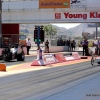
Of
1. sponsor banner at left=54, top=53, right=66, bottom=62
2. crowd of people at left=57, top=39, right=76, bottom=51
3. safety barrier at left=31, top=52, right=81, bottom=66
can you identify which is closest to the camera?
safety barrier at left=31, top=52, right=81, bottom=66

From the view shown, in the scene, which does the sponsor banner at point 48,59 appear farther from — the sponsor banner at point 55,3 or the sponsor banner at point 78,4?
the sponsor banner at point 78,4

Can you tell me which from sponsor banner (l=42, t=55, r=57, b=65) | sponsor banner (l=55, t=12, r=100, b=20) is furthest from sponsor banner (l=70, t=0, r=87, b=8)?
sponsor banner (l=42, t=55, r=57, b=65)

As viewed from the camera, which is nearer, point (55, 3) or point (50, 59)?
point (50, 59)

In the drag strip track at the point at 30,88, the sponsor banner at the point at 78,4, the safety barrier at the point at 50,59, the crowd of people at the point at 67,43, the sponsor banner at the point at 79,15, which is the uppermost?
the sponsor banner at the point at 78,4

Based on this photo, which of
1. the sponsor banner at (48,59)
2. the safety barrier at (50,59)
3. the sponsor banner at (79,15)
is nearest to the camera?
the safety barrier at (50,59)

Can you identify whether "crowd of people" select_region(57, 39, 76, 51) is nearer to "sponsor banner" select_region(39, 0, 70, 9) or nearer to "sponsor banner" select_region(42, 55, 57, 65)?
"sponsor banner" select_region(39, 0, 70, 9)

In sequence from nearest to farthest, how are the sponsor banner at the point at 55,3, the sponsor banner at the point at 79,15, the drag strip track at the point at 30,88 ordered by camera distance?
the drag strip track at the point at 30,88, the sponsor banner at the point at 55,3, the sponsor banner at the point at 79,15

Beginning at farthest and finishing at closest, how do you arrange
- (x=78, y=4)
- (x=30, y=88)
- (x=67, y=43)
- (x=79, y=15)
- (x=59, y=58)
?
(x=67, y=43)
(x=79, y=15)
(x=78, y=4)
(x=59, y=58)
(x=30, y=88)

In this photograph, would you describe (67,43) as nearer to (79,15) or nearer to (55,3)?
(79,15)

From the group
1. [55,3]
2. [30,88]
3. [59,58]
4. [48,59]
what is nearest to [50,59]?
[48,59]

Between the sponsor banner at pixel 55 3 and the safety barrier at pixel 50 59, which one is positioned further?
the sponsor banner at pixel 55 3

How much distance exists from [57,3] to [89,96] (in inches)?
1314

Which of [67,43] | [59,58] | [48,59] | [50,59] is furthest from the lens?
[67,43]

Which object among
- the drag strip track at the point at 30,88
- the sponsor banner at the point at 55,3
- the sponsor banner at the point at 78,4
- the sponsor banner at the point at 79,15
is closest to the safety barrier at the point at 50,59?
the drag strip track at the point at 30,88
